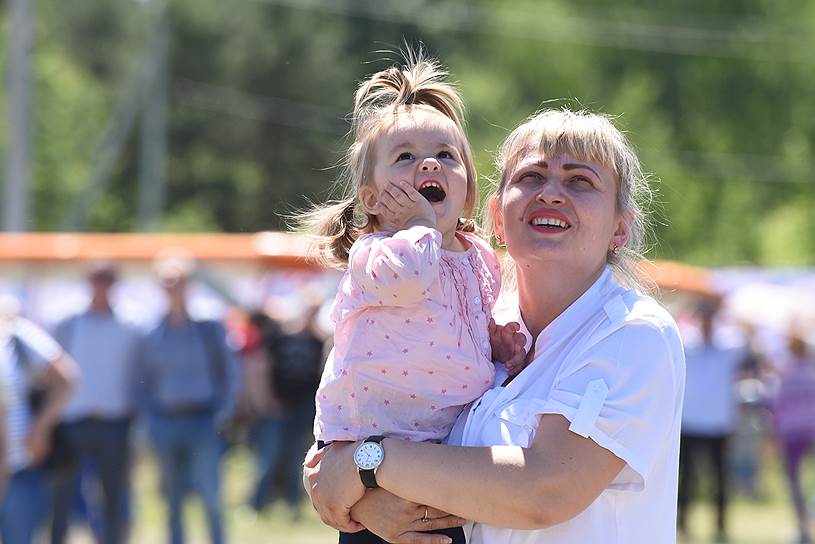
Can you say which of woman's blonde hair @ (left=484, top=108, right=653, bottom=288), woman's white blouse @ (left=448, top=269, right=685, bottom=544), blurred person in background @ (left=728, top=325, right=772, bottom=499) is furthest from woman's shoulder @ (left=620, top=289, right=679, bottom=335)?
blurred person in background @ (left=728, top=325, right=772, bottom=499)

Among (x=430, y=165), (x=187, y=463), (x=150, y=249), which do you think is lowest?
(x=187, y=463)

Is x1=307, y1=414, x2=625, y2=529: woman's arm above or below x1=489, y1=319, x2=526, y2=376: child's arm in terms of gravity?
below

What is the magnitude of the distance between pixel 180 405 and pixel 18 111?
7842 millimetres

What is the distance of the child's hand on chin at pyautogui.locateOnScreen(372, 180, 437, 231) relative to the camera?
2.84m

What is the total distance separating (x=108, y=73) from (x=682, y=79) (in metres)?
16.6

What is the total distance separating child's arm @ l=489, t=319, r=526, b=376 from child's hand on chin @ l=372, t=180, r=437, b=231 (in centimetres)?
27

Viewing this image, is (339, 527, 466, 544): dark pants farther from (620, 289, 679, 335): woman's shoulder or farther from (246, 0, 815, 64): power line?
(246, 0, 815, 64): power line

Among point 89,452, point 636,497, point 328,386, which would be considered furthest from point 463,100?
point 89,452

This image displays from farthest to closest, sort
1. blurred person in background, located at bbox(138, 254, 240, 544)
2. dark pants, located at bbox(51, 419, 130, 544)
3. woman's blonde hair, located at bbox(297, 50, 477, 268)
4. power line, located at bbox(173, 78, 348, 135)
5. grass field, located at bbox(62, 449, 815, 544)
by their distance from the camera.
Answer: power line, located at bbox(173, 78, 348, 135) < grass field, located at bbox(62, 449, 815, 544) < dark pants, located at bbox(51, 419, 130, 544) < blurred person in background, located at bbox(138, 254, 240, 544) < woman's blonde hair, located at bbox(297, 50, 477, 268)

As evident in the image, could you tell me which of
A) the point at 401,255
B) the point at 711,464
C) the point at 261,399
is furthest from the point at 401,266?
the point at 711,464

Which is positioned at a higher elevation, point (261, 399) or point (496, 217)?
point (496, 217)

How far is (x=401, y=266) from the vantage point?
2.70 metres

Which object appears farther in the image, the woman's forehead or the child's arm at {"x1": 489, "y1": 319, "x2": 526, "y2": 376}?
the child's arm at {"x1": 489, "y1": 319, "x2": 526, "y2": 376}

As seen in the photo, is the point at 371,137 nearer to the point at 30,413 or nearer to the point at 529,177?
the point at 529,177
